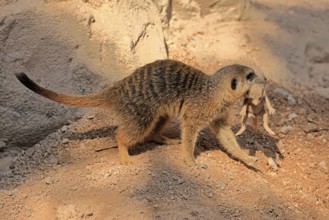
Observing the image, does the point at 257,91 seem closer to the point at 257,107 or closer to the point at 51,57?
the point at 257,107

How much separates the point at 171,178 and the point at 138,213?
0.35 m

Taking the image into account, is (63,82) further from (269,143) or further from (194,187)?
(269,143)

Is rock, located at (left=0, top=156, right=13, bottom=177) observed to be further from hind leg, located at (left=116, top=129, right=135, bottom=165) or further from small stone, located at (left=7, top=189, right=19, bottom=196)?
hind leg, located at (left=116, top=129, right=135, bottom=165)

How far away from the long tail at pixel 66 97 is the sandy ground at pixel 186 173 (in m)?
0.28

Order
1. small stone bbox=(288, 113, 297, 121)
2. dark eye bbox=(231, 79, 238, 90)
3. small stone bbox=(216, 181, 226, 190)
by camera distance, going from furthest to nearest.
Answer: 1. small stone bbox=(288, 113, 297, 121)
2. dark eye bbox=(231, 79, 238, 90)
3. small stone bbox=(216, 181, 226, 190)

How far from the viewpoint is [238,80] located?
9.87 feet

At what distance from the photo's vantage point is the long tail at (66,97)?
297 cm

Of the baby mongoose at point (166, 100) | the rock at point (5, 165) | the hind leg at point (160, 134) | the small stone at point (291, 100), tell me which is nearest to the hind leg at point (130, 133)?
the baby mongoose at point (166, 100)

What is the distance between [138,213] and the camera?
2.64 meters

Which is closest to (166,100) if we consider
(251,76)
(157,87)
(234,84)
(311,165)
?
(157,87)

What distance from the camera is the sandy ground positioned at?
9.00ft

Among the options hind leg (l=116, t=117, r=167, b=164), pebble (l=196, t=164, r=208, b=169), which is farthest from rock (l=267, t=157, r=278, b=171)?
hind leg (l=116, t=117, r=167, b=164)

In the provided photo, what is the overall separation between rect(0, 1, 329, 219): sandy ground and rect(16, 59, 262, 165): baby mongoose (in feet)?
0.44

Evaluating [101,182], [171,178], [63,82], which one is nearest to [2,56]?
[63,82]
